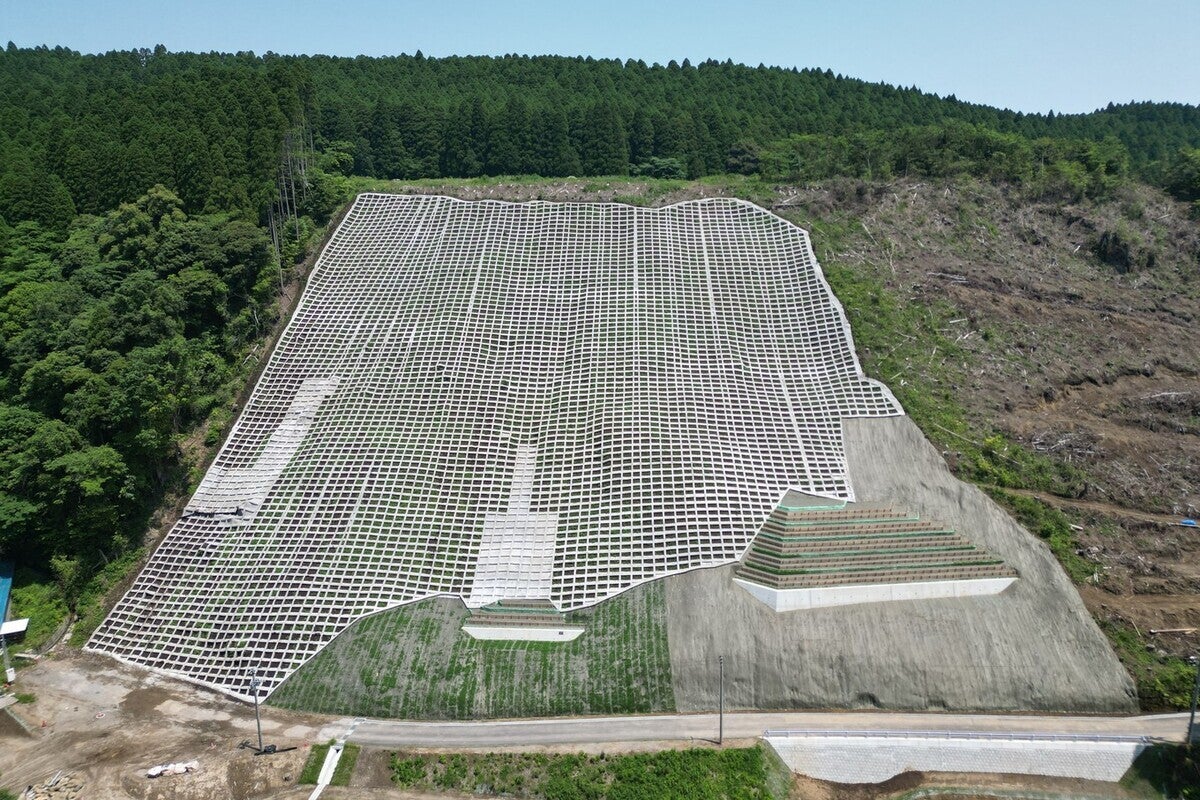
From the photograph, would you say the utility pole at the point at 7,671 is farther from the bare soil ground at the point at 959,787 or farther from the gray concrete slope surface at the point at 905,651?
the bare soil ground at the point at 959,787

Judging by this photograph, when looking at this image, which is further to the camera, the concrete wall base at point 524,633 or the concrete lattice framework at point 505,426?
the concrete lattice framework at point 505,426

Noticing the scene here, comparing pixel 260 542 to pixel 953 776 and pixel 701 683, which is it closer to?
pixel 701 683

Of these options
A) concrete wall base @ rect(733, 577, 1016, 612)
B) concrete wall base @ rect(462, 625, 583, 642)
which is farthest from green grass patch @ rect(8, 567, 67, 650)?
concrete wall base @ rect(733, 577, 1016, 612)

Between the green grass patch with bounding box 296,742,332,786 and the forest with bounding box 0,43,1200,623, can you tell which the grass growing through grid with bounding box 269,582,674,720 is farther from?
the forest with bounding box 0,43,1200,623

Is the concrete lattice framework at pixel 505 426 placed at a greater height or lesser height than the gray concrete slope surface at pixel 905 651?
greater

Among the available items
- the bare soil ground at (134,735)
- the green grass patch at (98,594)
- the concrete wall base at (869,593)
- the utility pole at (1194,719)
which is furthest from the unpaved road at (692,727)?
the green grass patch at (98,594)

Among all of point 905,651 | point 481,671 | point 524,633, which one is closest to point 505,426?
point 524,633
